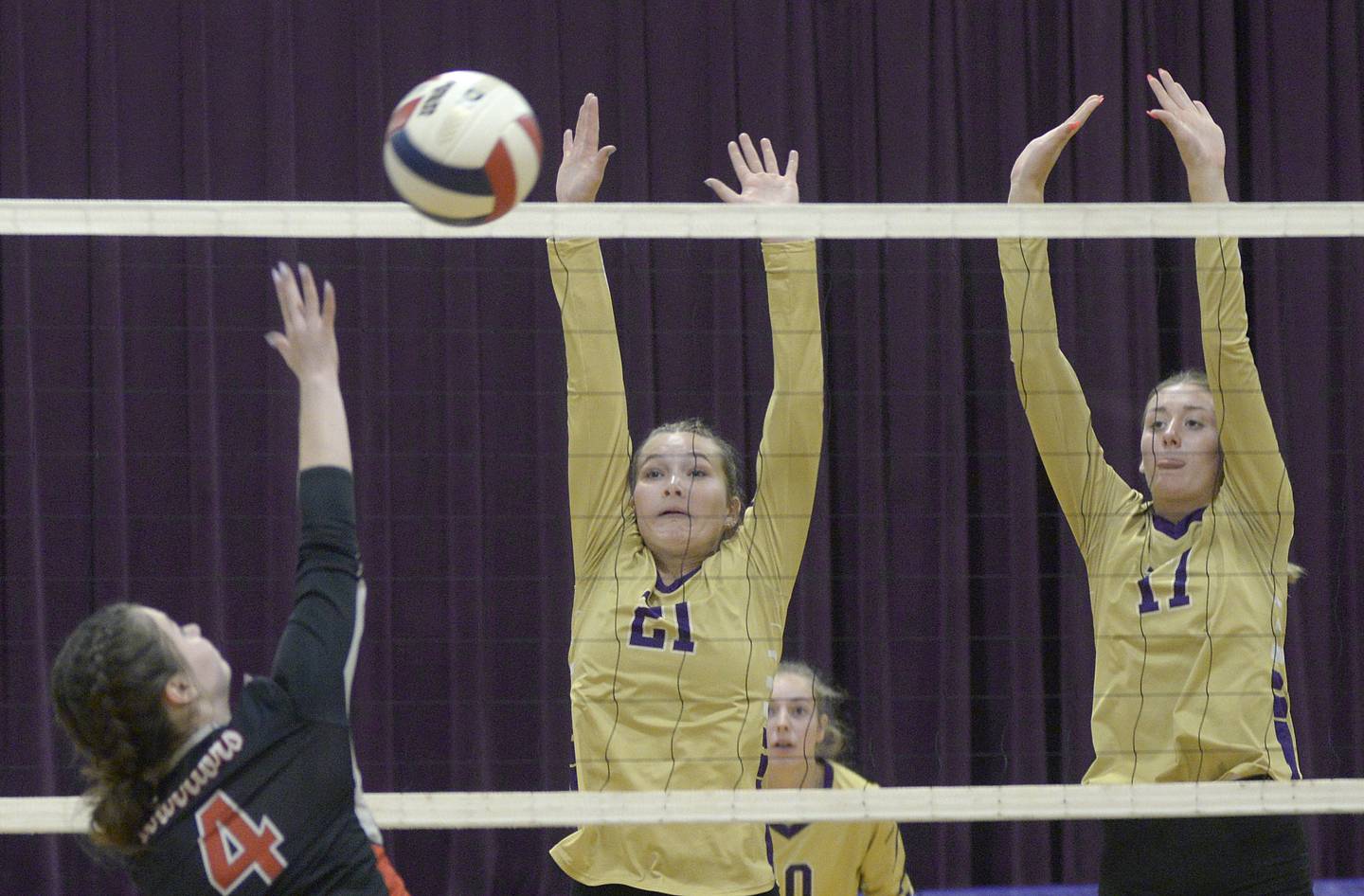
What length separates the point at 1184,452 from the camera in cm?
363

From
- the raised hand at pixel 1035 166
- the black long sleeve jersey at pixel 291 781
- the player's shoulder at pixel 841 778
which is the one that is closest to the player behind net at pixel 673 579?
the raised hand at pixel 1035 166

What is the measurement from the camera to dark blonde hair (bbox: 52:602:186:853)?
2.32 meters

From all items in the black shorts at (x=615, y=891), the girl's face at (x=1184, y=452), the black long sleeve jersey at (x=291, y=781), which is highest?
the girl's face at (x=1184, y=452)

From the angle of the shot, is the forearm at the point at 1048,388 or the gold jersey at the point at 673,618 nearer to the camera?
the gold jersey at the point at 673,618

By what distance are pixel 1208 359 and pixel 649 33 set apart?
4.17m

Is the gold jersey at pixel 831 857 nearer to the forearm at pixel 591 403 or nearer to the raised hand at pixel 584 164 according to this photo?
the forearm at pixel 591 403

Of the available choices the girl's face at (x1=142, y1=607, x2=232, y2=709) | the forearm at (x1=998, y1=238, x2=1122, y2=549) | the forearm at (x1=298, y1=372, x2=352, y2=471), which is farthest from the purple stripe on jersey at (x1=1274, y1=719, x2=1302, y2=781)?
the girl's face at (x1=142, y1=607, x2=232, y2=709)

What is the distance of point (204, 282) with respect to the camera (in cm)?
691

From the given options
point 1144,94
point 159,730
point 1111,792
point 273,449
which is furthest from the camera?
point 1144,94

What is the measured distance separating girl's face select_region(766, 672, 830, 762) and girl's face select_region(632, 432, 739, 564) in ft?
2.81

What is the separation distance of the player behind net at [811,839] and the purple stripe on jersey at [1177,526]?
1176mm

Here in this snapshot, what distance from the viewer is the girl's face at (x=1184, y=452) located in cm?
363

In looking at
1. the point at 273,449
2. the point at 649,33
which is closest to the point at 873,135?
the point at 649,33

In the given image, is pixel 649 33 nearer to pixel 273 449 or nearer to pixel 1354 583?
pixel 273 449
